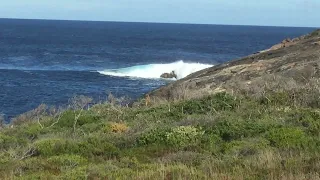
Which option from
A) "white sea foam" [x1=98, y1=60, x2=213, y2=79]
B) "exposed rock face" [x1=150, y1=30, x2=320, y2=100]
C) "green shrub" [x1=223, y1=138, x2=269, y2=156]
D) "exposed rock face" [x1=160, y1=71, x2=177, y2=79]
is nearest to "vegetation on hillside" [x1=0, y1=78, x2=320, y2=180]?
"green shrub" [x1=223, y1=138, x2=269, y2=156]

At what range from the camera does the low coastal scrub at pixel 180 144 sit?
825 centimetres

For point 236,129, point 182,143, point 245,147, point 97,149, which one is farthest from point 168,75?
point 245,147

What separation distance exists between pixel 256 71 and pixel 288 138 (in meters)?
12.4

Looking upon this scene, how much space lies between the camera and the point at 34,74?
49812 millimetres

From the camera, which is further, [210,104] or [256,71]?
[256,71]

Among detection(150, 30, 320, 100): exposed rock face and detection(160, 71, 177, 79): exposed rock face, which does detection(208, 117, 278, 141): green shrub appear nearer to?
detection(150, 30, 320, 100): exposed rock face

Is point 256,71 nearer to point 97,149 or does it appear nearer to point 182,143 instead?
point 182,143

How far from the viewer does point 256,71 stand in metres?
22.5

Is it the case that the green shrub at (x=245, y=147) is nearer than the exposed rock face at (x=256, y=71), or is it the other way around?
the green shrub at (x=245, y=147)

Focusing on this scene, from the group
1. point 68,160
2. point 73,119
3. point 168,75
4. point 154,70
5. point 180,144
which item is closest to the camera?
point 68,160

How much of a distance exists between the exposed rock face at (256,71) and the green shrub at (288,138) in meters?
8.54

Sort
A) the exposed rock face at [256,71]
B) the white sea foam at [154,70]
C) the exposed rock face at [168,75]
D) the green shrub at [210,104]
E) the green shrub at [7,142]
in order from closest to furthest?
the green shrub at [7,142], the green shrub at [210,104], the exposed rock face at [256,71], the white sea foam at [154,70], the exposed rock face at [168,75]

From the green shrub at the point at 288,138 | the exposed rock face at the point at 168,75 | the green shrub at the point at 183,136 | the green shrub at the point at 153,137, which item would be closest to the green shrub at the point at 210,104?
Answer: the green shrub at the point at 183,136

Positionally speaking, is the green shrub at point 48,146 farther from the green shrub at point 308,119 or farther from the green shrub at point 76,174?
the green shrub at point 308,119
